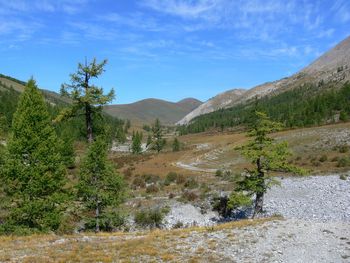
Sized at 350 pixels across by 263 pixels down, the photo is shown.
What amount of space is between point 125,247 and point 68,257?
3.07 m

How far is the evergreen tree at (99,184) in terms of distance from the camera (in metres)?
25.9

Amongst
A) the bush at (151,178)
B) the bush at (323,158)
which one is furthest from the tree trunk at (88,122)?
the bush at (323,158)

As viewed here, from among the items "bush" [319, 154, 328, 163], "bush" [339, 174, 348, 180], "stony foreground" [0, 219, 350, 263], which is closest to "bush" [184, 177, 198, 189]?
"bush" [339, 174, 348, 180]

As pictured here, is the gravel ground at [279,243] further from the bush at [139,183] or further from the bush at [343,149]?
the bush at [343,149]

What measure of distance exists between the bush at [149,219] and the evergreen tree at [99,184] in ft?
24.4

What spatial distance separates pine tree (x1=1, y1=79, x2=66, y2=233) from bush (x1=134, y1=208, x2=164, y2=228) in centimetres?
1166

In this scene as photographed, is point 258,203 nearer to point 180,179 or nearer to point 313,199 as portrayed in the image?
point 313,199

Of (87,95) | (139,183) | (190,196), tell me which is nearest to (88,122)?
(87,95)

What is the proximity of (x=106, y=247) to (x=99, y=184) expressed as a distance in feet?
25.9

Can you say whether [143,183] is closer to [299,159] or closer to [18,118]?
[299,159]

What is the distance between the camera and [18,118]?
23.4m

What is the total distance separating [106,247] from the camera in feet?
63.2

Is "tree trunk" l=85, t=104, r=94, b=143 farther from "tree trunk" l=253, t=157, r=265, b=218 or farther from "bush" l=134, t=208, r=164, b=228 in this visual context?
"tree trunk" l=253, t=157, r=265, b=218

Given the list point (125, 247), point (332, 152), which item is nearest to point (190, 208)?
point (125, 247)
